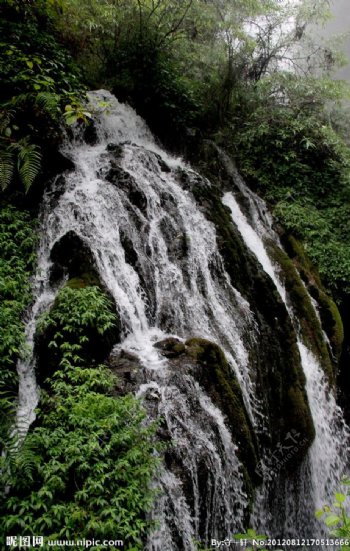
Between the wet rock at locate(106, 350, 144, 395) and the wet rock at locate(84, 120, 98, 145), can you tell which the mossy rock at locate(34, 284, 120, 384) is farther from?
the wet rock at locate(84, 120, 98, 145)

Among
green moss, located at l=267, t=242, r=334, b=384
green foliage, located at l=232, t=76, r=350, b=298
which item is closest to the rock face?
green moss, located at l=267, t=242, r=334, b=384

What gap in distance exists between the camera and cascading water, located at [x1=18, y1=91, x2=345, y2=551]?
13.2ft

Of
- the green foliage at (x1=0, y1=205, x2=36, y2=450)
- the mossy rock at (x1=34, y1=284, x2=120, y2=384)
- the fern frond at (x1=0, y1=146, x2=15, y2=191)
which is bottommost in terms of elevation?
the green foliage at (x1=0, y1=205, x2=36, y2=450)

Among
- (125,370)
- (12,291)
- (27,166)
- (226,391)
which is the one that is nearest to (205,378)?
(226,391)

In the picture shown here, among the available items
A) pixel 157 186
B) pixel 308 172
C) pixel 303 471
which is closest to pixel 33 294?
pixel 157 186

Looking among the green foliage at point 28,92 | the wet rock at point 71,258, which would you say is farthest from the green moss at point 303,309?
the green foliage at point 28,92

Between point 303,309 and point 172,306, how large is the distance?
3.19m

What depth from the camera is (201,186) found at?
26.2 ft

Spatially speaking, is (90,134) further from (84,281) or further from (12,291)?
(12,291)

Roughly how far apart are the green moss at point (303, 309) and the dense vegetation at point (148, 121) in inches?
44.4

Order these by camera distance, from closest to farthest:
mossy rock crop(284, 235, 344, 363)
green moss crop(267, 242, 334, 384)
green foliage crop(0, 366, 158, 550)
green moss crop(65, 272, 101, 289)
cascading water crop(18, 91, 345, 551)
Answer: green foliage crop(0, 366, 158, 550)
cascading water crop(18, 91, 345, 551)
green moss crop(65, 272, 101, 289)
green moss crop(267, 242, 334, 384)
mossy rock crop(284, 235, 344, 363)

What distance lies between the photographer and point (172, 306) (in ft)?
18.5

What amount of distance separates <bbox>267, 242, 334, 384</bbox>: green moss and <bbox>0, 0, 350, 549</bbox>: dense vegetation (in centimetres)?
113

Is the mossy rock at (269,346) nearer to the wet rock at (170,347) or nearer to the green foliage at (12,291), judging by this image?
the wet rock at (170,347)
